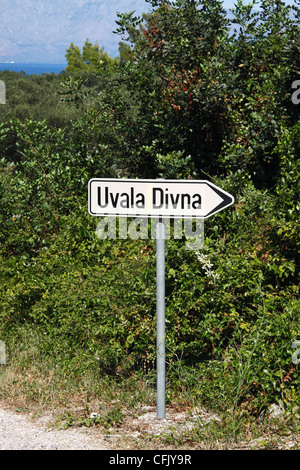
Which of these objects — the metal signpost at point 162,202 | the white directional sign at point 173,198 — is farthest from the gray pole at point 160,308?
the white directional sign at point 173,198

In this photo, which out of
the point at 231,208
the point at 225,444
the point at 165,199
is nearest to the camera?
the point at 225,444

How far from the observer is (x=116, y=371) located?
5.05m

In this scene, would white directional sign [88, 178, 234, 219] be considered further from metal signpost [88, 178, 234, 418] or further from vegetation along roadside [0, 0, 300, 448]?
vegetation along roadside [0, 0, 300, 448]

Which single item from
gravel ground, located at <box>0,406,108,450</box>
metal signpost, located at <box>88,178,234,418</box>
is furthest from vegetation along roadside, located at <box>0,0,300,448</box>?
metal signpost, located at <box>88,178,234,418</box>

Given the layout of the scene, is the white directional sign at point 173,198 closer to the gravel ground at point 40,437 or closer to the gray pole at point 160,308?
the gray pole at point 160,308

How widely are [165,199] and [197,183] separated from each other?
25 cm

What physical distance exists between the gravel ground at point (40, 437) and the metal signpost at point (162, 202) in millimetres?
567

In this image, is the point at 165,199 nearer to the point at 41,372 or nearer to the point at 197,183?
the point at 197,183

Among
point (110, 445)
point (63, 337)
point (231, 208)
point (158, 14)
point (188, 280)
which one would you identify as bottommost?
point (110, 445)

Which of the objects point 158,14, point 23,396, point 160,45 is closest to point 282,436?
point 23,396

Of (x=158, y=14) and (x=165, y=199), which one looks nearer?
(x=165, y=199)

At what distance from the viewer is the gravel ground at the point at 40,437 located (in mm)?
3869

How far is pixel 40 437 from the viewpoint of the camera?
4.04 m

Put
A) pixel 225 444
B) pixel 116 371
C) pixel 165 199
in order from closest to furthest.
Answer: pixel 225 444
pixel 165 199
pixel 116 371
